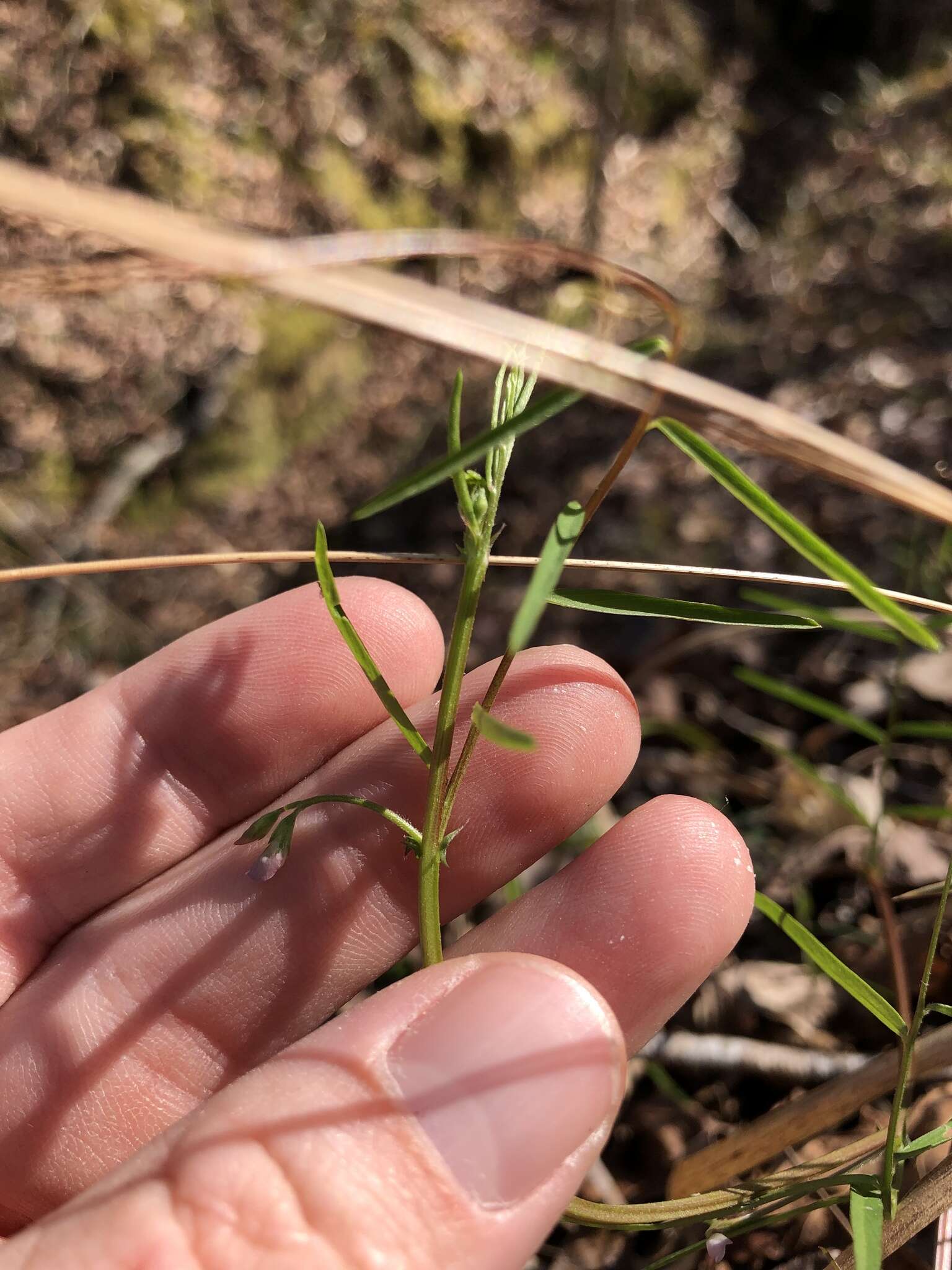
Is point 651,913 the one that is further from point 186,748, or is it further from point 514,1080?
point 186,748

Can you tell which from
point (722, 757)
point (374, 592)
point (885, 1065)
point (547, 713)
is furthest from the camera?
point (722, 757)

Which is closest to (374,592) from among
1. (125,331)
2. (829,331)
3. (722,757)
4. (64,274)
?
(64,274)

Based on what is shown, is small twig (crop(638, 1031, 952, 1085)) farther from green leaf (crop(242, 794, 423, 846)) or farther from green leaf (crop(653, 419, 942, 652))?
green leaf (crop(653, 419, 942, 652))

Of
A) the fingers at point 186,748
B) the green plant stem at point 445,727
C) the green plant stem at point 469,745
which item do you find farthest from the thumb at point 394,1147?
the fingers at point 186,748

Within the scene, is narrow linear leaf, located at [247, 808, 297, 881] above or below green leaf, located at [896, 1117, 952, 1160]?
above

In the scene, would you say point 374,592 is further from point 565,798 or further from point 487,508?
point 487,508

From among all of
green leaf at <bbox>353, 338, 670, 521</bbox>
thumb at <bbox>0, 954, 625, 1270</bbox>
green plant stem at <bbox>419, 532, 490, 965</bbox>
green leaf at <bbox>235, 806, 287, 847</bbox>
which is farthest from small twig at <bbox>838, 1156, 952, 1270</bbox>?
green leaf at <bbox>353, 338, 670, 521</bbox>

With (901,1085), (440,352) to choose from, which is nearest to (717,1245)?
(901,1085)
